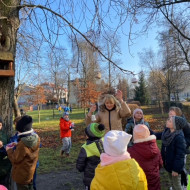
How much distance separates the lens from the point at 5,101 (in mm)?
2984

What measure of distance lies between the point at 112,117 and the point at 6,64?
6.57 ft

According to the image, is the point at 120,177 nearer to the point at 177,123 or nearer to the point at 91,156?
the point at 91,156

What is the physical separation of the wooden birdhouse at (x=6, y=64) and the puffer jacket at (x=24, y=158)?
979 mm

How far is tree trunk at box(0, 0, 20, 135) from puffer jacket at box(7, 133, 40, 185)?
613 millimetres

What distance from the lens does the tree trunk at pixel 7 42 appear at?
2.87 m

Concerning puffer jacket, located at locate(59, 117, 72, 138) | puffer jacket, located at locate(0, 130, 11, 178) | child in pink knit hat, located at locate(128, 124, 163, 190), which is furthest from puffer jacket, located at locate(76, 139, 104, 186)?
puffer jacket, located at locate(59, 117, 72, 138)

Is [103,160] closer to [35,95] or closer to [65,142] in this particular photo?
[65,142]

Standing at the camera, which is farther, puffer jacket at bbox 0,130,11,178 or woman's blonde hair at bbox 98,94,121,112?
woman's blonde hair at bbox 98,94,121,112

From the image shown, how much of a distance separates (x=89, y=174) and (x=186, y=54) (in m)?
17.0

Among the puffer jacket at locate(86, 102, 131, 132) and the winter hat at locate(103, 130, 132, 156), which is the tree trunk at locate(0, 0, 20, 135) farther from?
the winter hat at locate(103, 130, 132, 156)

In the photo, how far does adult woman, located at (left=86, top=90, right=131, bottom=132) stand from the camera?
11.4 ft

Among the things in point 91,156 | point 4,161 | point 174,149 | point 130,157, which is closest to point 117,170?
point 130,157

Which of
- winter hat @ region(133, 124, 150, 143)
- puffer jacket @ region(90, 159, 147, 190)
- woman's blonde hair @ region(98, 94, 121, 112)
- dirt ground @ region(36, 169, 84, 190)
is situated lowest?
dirt ground @ region(36, 169, 84, 190)

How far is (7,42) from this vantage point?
2.90 m
